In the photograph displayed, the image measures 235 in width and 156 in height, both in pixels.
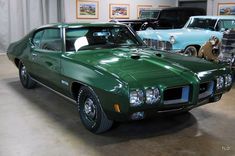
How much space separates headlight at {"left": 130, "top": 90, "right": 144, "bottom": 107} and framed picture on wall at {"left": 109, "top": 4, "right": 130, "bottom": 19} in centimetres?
1015

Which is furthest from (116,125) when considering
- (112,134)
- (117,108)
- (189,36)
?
(189,36)

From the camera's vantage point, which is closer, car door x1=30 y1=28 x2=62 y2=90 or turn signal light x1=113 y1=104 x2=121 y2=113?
turn signal light x1=113 y1=104 x2=121 y2=113

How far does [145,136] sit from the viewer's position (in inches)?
140

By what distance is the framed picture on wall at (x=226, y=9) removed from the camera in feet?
39.8

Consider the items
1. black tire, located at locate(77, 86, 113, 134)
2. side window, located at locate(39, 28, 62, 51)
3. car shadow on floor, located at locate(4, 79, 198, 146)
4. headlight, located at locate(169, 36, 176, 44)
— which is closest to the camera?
black tire, located at locate(77, 86, 113, 134)

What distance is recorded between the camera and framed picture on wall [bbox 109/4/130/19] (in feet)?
41.9

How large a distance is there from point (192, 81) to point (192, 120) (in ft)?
3.27

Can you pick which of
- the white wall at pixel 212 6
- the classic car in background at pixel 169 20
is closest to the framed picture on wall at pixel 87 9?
the classic car in background at pixel 169 20

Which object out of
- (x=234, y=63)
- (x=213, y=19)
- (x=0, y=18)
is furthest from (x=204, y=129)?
(x=0, y=18)

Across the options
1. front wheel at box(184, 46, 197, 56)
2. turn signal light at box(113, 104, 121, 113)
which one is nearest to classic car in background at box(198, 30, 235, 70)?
front wheel at box(184, 46, 197, 56)

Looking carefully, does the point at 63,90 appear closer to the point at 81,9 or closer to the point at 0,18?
the point at 0,18

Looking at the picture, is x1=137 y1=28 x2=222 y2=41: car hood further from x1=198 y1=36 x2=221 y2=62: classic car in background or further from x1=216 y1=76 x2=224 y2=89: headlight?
x1=216 y1=76 x2=224 y2=89: headlight

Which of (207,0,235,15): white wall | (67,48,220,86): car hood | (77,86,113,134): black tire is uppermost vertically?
(207,0,235,15): white wall

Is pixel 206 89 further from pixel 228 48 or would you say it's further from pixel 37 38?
pixel 228 48
